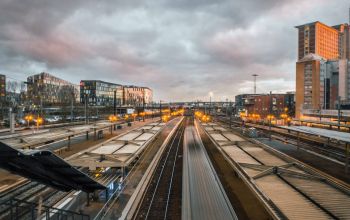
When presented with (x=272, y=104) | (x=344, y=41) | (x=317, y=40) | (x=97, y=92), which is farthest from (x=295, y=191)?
(x=97, y=92)

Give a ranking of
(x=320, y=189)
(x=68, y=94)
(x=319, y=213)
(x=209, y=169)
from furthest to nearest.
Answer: (x=68, y=94)
(x=209, y=169)
(x=320, y=189)
(x=319, y=213)

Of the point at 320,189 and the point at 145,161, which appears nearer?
the point at 320,189

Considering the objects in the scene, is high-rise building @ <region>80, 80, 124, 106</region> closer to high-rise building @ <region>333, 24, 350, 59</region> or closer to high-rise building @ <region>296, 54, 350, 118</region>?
high-rise building @ <region>296, 54, 350, 118</region>

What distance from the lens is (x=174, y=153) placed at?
3138cm

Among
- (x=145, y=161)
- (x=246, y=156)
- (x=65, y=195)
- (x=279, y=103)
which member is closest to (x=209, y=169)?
(x=246, y=156)

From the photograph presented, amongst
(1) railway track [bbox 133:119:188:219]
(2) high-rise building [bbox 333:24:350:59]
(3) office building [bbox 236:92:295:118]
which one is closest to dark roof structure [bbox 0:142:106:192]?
(1) railway track [bbox 133:119:188:219]

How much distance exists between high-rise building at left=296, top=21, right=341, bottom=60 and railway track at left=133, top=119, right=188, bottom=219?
12716 centimetres

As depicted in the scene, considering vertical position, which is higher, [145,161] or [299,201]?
[299,201]

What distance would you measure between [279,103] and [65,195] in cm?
10801

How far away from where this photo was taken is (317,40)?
12025 centimetres

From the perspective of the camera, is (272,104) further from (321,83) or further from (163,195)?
(163,195)

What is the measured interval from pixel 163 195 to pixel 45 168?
1027cm

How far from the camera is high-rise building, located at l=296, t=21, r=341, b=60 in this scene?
395 ft

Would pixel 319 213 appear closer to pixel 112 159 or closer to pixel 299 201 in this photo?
pixel 299 201
